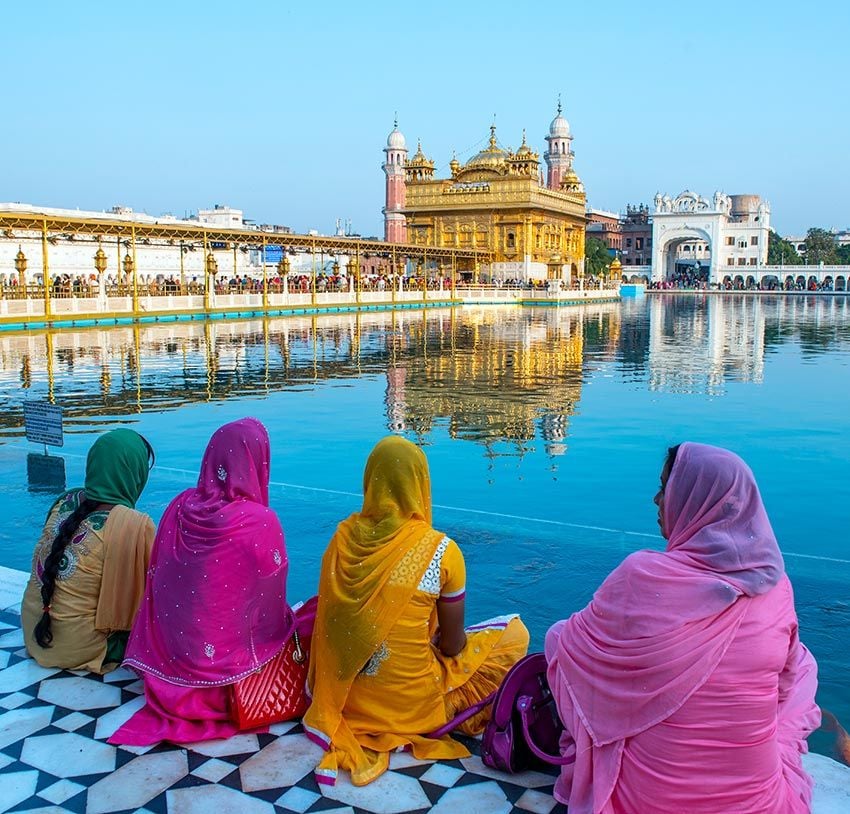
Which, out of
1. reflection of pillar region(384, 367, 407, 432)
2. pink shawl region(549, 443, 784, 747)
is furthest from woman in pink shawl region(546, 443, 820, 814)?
reflection of pillar region(384, 367, 407, 432)

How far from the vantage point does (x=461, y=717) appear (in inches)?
109

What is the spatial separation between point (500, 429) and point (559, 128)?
185 ft

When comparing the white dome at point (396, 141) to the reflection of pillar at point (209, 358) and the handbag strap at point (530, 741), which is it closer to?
the reflection of pillar at point (209, 358)

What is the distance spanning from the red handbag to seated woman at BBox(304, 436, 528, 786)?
15 cm

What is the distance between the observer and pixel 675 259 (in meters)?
76.0

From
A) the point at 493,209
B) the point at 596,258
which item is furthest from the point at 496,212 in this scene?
the point at 596,258

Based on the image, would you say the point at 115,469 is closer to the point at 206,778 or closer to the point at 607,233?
the point at 206,778

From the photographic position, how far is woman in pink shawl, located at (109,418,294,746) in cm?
278

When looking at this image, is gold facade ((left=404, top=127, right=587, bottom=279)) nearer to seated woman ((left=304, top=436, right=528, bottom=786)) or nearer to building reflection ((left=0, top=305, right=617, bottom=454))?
building reflection ((left=0, top=305, right=617, bottom=454))

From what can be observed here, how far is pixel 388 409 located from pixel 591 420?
92.4 inches

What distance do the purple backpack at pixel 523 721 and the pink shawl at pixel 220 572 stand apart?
0.82 metres

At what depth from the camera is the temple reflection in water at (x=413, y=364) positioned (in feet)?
32.4

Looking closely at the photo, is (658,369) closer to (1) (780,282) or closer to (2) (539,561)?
(2) (539,561)

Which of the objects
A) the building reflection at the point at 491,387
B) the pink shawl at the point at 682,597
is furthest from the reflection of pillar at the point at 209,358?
the pink shawl at the point at 682,597
